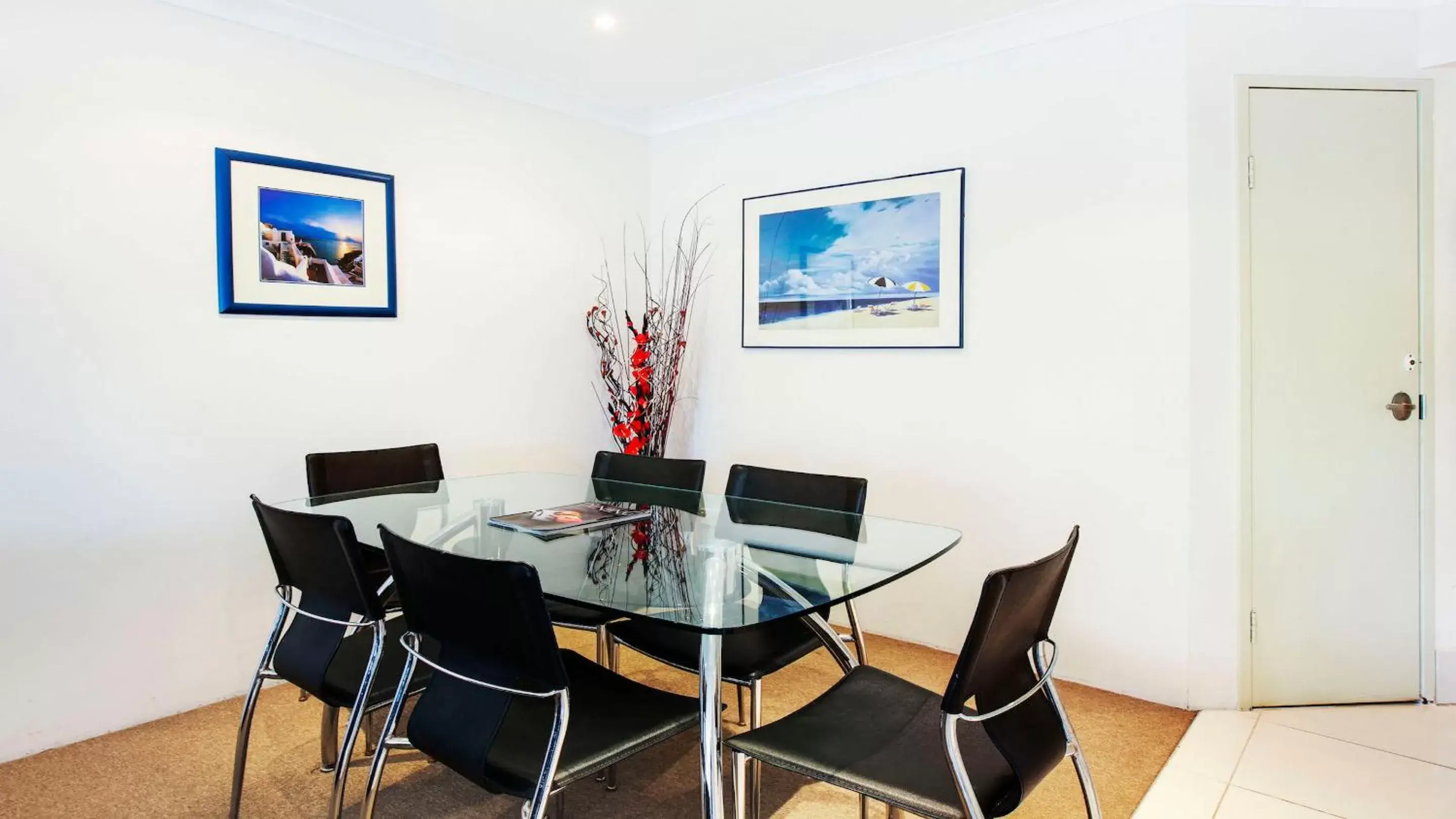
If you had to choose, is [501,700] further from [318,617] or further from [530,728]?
[318,617]

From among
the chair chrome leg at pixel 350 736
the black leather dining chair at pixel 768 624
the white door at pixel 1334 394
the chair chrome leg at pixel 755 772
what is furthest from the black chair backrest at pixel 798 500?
the white door at pixel 1334 394

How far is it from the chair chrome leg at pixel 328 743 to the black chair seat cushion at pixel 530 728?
863 mm

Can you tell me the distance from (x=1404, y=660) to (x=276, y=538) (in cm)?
358

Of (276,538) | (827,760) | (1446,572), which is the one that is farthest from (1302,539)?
(276,538)

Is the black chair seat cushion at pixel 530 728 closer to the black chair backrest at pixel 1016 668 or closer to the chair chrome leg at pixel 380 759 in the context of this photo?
the chair chrome leg at pixel 380 759

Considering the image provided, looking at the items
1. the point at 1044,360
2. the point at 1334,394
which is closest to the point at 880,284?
the point at 1044,360

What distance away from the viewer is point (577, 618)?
8.38ft

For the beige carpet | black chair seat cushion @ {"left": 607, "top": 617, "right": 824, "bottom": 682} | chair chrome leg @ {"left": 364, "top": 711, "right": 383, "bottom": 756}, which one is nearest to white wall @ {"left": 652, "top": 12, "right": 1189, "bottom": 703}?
the beige carpet

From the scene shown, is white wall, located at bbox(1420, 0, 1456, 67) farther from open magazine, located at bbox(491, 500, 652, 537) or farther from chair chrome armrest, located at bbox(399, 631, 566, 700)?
chair chrome armrest, located at bbox(399, 631, 566, 700)

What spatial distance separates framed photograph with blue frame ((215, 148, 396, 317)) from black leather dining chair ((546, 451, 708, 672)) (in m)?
1.12

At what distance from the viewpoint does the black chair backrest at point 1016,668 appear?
141 centimetres

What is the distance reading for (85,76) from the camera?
8.60 feet

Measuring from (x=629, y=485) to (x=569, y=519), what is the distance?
71 centimetres

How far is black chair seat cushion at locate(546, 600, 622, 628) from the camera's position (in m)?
2.49
